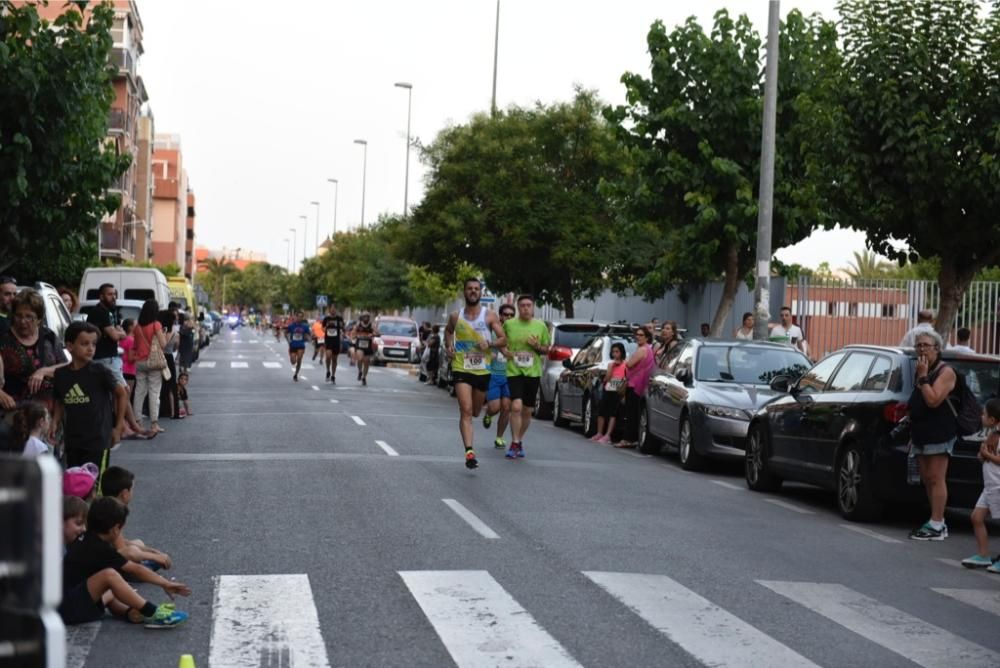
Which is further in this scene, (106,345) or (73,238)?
(73,238)

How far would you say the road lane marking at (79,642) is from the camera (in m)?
6.42

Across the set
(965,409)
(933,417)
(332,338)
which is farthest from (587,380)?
(332,338)

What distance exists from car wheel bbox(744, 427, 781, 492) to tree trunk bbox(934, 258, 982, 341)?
715 cm

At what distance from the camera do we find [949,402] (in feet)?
37.9

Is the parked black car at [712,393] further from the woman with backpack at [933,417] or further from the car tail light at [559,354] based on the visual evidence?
the car tail light at [559,354]

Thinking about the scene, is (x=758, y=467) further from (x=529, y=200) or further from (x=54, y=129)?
(x=529, y=200)

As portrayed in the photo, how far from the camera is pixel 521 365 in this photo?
53.7 ft

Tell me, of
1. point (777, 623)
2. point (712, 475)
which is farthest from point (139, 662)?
point (712, 475)

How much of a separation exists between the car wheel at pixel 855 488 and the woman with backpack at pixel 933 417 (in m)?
0.72

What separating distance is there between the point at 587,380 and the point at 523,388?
5.33m

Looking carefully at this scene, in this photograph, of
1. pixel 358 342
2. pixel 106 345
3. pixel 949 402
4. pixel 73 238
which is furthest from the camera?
pixel 358 342

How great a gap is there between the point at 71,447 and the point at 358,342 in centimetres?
2578

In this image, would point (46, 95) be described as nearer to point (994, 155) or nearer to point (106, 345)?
point (106, 345)

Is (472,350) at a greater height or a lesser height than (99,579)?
greater
